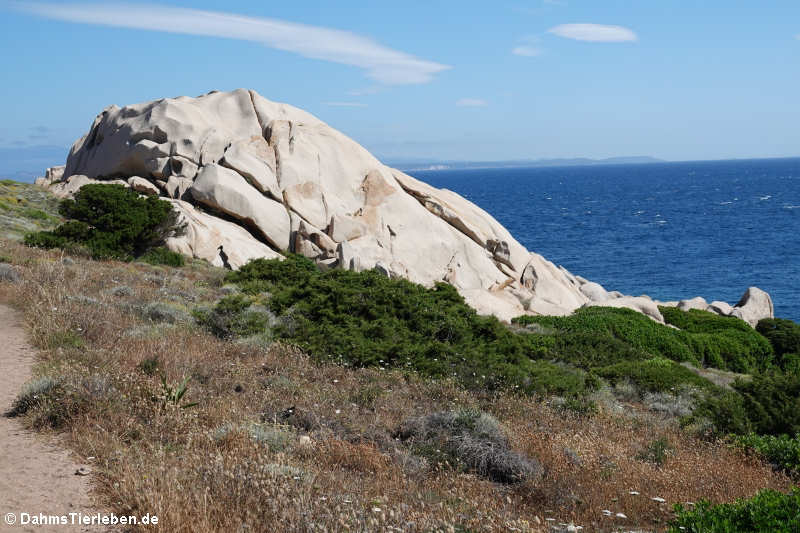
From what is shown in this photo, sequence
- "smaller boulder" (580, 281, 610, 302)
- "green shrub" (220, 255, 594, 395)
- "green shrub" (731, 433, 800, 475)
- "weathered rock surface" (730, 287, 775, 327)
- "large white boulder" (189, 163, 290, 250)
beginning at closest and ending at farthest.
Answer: "green shrub" (731, 433, 800, 475) < "green shrub" (220, 255, 594, 395) < "large white boulder" (189, 163, 290, 250) < "weathered rock surface" (730, 287, 775, 327) < "smaller boulder" (580, 281, 610, 302)

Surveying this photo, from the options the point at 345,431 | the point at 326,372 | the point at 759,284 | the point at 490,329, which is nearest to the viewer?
the point at 345,431

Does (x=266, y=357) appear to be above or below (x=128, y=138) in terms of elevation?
below

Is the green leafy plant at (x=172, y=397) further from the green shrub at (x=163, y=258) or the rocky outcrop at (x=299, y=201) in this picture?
the rocky outcrop at (x=299, y=201)

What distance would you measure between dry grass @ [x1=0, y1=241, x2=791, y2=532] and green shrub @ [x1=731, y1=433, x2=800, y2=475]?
1.04 feet

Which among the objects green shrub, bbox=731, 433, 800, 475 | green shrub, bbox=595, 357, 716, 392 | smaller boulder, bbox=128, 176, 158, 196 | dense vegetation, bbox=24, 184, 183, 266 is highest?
smaller boulder, bbox=128, 176, 158, 196

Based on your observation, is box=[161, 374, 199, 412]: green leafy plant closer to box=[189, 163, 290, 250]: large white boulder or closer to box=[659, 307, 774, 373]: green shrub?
box=[189, 163, 290, 250]: large white boulder

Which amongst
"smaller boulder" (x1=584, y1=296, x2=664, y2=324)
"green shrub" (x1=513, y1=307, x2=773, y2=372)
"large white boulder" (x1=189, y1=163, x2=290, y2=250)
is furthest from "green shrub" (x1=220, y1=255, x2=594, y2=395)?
"smaller boulder" (x1=584, y1=296, x2=664, y2=324)

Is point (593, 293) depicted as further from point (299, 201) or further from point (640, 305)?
point (299, 201)

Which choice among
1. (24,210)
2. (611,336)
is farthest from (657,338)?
(24,210)

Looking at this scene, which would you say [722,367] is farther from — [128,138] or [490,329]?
[128,138]

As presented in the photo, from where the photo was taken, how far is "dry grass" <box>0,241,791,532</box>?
597 centimetres

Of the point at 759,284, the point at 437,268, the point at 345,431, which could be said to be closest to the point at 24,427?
the point at 345,431

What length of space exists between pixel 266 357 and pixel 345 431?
4357 mm

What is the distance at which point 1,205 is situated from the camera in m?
29.9
